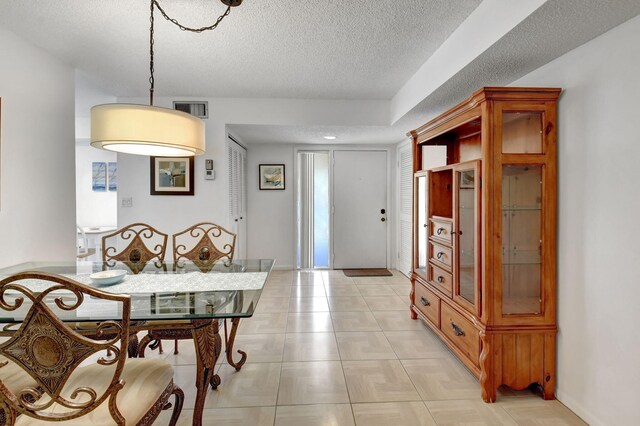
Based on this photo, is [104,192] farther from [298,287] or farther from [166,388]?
[166,388]

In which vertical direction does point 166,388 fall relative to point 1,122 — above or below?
below

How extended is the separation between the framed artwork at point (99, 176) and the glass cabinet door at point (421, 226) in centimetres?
555

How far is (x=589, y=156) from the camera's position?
1798 mm

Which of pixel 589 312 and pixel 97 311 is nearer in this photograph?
pixel 97 311

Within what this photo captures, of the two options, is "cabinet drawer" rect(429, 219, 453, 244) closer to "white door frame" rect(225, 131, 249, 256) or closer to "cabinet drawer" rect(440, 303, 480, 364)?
"cabinet drawer" rect(440, 303, 480, 364)

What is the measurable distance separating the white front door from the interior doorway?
19 cm

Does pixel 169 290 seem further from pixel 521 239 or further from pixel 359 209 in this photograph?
pixel 359 209

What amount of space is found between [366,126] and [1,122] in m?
3.30

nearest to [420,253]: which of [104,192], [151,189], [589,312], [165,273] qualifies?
[589,312]

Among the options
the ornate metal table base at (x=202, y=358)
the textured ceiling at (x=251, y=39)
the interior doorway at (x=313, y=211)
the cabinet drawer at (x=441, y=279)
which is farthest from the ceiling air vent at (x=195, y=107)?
the cabinet drawer at (x=441, y=279)

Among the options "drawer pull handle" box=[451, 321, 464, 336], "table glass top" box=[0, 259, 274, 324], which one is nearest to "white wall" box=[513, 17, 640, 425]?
"drawer pull handle" box=[451, 321, 464, 336]

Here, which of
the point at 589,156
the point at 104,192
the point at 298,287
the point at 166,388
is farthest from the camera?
the point at 104,192

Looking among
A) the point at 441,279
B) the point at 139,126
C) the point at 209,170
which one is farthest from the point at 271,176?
the point at 139,126

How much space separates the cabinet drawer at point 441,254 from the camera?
8.47 feet
